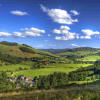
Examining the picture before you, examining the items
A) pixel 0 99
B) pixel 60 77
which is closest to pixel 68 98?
pixel 0 99

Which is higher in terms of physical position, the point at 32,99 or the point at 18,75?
the point at 32,99

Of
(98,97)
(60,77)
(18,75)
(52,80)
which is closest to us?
(98,97)

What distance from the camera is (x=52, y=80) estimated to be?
63125mm

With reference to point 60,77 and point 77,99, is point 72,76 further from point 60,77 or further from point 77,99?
point 77,99

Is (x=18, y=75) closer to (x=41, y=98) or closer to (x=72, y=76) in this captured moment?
(x=72, y=76)

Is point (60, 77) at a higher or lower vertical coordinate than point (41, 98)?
lower

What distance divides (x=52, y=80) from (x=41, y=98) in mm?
60271

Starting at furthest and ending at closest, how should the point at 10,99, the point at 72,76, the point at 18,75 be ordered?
the point at 18,75 → the point at 72,76 → the point at 10,99

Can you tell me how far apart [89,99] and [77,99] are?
0.60 meters

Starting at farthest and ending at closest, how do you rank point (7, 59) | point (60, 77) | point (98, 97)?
point (7, 59), point (60, 77), point (98, 97)

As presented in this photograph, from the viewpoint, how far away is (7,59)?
166875 millimetres

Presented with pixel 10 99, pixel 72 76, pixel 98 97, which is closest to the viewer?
pixel 10 99

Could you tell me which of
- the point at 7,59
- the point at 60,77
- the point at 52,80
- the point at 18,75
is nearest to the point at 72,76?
the point at 60,77

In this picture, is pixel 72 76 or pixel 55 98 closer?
pixel 55 98
